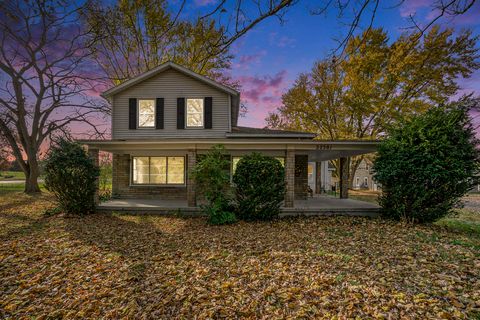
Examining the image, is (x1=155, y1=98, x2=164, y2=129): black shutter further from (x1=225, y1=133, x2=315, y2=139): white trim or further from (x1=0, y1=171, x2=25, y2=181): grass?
(x1=0, y1=171, x2=25, y2=181): grass

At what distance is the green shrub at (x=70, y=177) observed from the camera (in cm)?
830

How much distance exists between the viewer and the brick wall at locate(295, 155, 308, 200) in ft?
38.3

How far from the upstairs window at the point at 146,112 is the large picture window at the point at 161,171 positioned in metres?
1.85

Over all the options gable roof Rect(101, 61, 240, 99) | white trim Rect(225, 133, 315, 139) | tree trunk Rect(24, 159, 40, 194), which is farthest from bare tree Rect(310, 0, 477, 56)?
tree trunk Rect(24, 159, 40, 194)

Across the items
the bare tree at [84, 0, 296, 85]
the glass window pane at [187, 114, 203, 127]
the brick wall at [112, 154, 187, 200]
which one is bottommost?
the brick wall at [112, 154, 187, 200]

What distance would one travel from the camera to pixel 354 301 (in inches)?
123

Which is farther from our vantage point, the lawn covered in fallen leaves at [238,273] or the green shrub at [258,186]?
the green shrub at [258,186]

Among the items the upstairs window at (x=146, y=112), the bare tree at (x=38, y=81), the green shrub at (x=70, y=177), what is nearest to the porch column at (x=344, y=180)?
the upstairs window at (x=146, y=112)

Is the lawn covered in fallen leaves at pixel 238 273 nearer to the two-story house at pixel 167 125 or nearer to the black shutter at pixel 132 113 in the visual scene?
the two-story house at pixel 167 125

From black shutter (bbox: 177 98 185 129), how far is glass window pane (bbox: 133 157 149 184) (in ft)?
8.53

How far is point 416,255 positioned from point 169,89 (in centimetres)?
1146

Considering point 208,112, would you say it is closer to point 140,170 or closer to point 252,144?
point 252,144

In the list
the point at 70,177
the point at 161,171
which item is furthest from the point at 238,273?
the point at 161,171

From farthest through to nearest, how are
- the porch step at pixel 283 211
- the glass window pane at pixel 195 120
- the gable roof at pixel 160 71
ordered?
the glass window pane at pixel 195 120, the gable roof at pixel 160 71, the porch step at pixel 283 211
